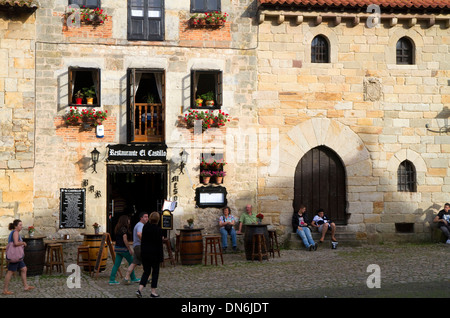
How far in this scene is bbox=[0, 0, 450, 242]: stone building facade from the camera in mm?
15875

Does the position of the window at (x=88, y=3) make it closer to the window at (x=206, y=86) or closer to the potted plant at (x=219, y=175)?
the window at (x=206, y=86)

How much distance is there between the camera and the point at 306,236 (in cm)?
1645

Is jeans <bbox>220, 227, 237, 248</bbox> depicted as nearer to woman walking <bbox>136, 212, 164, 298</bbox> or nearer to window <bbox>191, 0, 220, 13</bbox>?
woman walking <bbox>136, 212, 164, 298</bbox>

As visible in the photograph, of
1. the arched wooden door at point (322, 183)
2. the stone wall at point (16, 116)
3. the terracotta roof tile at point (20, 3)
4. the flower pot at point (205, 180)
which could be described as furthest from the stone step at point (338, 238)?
the terracotta roof tile at point (20, 3)

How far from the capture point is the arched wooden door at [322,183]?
56.5ft

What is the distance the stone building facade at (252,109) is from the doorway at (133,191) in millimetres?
65

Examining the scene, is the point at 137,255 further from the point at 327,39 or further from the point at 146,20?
the point at 327,39

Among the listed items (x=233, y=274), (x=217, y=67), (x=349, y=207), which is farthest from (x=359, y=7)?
(x=233, y=274)

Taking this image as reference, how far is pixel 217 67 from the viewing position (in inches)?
659

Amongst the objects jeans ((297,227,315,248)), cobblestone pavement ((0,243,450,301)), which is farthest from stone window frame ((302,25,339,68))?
cobblestone pavement ((0,243,450,301))

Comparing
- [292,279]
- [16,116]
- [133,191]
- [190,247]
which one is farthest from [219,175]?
[16,116]

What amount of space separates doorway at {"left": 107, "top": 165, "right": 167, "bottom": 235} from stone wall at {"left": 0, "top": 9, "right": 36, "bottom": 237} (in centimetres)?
218

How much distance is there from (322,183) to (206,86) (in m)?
4.38

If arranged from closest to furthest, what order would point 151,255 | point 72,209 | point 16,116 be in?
point 151,255 < point 16,116 < point 72,209
